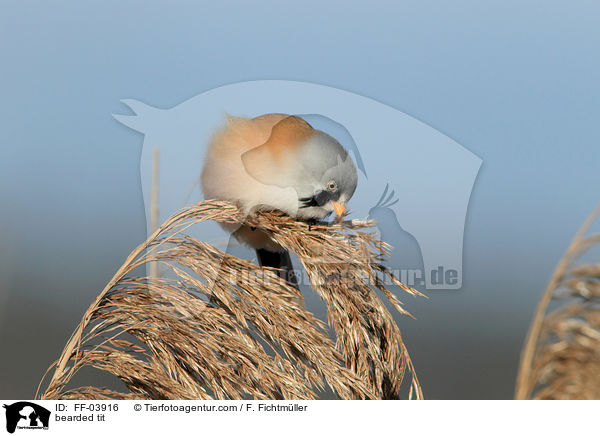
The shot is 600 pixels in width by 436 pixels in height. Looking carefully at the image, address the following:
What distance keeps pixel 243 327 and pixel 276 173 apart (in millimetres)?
608

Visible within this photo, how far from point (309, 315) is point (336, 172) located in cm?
52

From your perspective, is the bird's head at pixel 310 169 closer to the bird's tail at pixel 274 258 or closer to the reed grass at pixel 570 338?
the bird's tail at pixel 274 258

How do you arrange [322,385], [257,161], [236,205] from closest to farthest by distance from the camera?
[322,385]
[236,205]
[257,161]

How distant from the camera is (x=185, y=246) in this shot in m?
1.43

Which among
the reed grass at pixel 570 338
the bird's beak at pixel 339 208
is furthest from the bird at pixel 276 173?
the reed grass at pixel 570 338

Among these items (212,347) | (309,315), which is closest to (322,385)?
(309,315)

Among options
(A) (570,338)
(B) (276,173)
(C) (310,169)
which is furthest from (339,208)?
(A) (570,338)

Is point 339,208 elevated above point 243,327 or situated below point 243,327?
above

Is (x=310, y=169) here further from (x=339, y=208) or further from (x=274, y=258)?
(x=274, y=258)

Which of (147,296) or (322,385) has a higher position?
(147,296)

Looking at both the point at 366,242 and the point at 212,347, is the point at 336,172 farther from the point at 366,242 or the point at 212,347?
the point at 212,347
